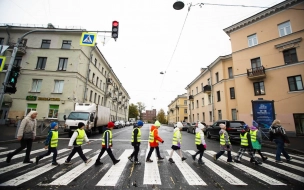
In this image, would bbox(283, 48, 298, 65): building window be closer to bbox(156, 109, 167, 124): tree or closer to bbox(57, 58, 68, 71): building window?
bbox(57, 58, 68, 71): building window

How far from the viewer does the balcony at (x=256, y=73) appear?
727 inches

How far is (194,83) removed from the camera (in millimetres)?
38156

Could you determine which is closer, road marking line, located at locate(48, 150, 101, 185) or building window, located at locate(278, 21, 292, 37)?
road marking line, located at locate(48, 150, 101, 185)

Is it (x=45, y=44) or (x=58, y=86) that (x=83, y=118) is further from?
(x=45, y=44)

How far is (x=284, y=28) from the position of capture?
1767cm

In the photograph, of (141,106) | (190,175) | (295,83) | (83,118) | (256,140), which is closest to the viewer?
(190,175)

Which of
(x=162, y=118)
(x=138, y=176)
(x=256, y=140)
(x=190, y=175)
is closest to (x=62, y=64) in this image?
(x=138, y=176)

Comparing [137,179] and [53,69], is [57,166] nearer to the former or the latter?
[137,179]

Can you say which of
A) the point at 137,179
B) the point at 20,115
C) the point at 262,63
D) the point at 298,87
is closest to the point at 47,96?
the point at 20,115

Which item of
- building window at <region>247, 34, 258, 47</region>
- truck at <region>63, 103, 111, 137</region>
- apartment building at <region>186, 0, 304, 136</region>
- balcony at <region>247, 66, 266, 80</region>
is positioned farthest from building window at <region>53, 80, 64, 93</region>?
building window at <region>247, 34, 258, 47</region>

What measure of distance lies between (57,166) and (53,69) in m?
20.9

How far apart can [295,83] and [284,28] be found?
277 inches

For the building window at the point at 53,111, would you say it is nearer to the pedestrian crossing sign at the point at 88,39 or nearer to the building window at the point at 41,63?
the building window at the point at 41,63

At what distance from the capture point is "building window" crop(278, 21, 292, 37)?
17377 millimetres
